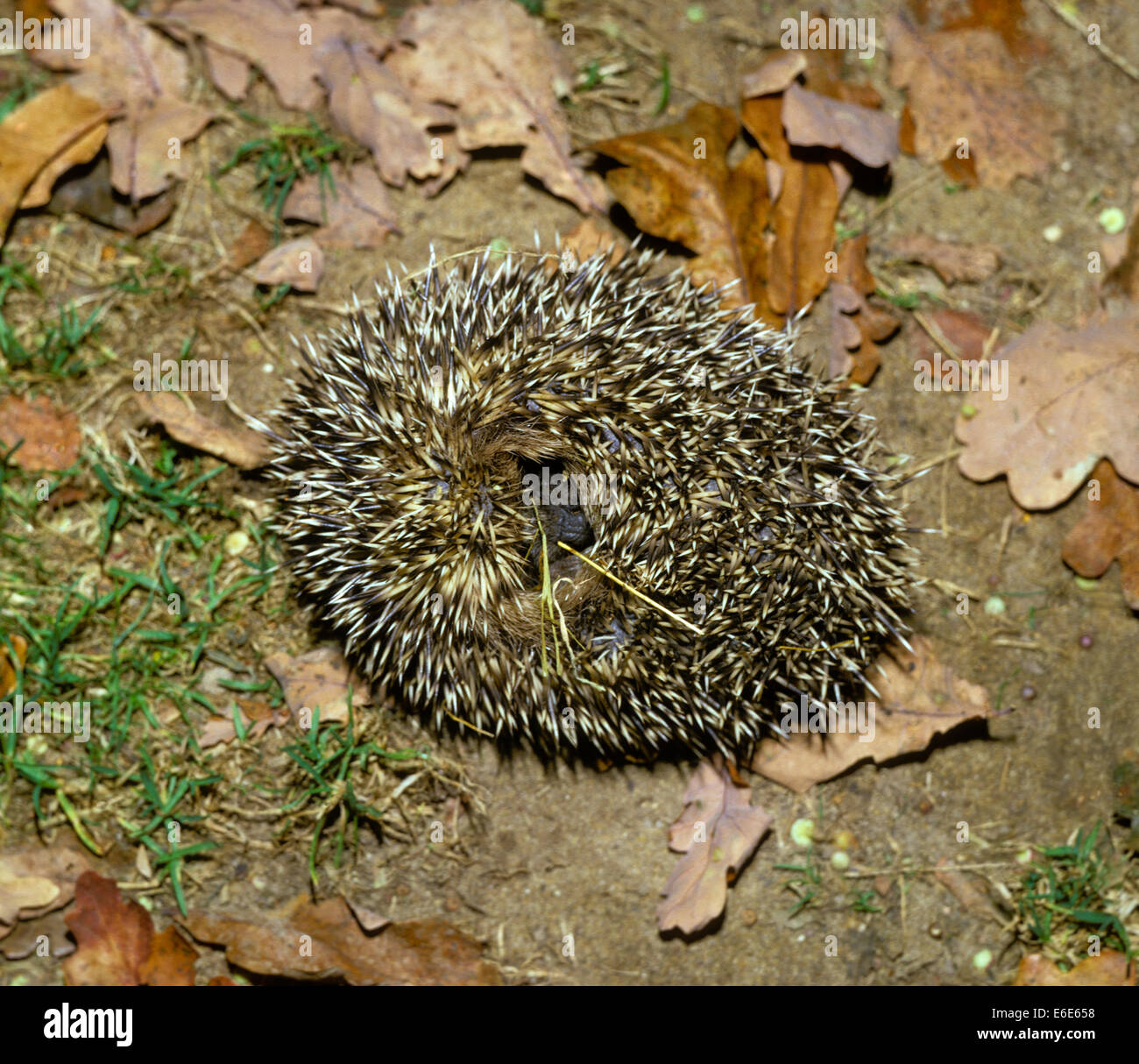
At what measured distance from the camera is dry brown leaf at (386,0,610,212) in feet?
17.1

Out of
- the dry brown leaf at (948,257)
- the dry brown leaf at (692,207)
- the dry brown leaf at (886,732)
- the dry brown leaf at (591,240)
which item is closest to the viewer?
the dry brown leaf at (886,732)

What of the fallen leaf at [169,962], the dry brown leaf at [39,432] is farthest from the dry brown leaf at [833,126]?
the fallen leaf at [169,962]

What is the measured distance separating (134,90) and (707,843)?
4.66 metres

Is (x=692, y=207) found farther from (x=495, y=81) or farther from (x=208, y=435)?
(x=208, y=435)

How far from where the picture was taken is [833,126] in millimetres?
5156

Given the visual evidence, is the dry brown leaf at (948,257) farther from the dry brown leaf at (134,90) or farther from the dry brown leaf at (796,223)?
the dry brown leaf at (134,90)

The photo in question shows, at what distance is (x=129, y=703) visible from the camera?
4.98 meters

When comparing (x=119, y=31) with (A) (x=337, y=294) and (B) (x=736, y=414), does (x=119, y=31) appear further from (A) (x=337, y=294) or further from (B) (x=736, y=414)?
(B) (x=736, y=414)

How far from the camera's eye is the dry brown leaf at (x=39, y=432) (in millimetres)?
5129

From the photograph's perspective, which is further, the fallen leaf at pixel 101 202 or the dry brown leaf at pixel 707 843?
the fallen leaf at pixel 101 202

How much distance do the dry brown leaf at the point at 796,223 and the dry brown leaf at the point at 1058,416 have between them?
3.44 feet

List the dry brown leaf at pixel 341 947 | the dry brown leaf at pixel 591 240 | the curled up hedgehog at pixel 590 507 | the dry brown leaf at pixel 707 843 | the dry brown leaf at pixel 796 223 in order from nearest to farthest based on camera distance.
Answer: the curled up hedgehog at pixel 590 507 → the dry brown leaf at pixel 341 947 → the dry brown leaf at pixel 707 843 → the dry brown leaf at pixel 796 223 → the dry brown leaf at pixel 591 240

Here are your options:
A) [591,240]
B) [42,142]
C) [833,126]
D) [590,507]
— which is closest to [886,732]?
[590,507]
